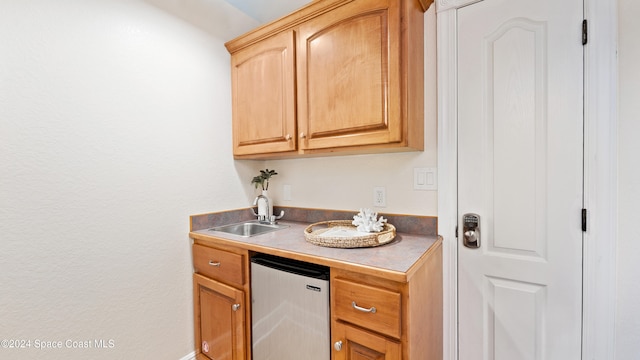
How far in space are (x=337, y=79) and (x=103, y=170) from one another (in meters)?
1.29

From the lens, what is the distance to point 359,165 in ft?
5.61

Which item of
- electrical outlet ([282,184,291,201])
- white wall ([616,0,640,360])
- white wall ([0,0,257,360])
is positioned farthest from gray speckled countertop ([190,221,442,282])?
white wall ([616,0,640,360])

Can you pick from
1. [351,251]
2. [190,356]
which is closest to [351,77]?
[351,251]

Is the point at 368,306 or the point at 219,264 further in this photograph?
the point at 219,264

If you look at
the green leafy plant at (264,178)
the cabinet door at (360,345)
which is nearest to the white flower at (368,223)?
the cabinet door at (360,345)

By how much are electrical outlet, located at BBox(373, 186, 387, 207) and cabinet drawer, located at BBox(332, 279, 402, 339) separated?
69 cm

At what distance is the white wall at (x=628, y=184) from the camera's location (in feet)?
3.37

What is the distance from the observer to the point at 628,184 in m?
1.04

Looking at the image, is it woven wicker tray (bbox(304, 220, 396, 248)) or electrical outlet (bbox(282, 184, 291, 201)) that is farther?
electrical outlet (bbox(282, 184, 291, 201))

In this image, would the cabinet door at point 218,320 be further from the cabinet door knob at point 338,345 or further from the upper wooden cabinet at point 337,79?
the upper wooden cabinet at point 337,79

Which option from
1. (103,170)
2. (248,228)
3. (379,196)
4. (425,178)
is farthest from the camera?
(248,228)

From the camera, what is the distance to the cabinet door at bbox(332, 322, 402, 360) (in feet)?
3.09

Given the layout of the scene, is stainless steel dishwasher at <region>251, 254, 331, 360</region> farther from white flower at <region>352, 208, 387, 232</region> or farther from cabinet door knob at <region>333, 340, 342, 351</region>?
white flower at <region>352, 208, 387, 232</region>

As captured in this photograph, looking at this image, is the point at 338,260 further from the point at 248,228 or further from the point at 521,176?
the point at 248,228
